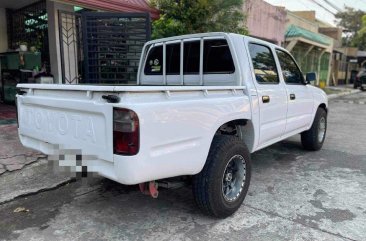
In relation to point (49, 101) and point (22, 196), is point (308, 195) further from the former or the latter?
point (22, 196)

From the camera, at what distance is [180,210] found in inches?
135

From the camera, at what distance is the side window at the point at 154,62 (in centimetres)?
447

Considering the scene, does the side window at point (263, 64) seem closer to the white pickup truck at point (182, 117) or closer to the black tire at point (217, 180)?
the white pickup truck at point (182, 117)

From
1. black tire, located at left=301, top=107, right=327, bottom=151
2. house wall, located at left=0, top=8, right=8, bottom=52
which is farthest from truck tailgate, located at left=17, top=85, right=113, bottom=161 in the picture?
house wall, located at left=0, top=8, right=8, bottom=52

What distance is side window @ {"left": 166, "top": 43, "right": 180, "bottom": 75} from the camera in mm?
4215

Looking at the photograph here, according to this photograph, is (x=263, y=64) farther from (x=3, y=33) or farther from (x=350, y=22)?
(x=350, y=22)

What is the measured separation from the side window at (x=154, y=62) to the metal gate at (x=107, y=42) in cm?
242

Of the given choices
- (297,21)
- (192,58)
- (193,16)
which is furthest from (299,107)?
(297,21)

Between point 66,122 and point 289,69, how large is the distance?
3323 millimetres

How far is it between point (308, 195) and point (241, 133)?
108 cm

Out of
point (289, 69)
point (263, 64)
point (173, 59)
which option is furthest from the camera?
point (289, 69)

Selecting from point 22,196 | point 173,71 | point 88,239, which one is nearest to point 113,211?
point 88,239

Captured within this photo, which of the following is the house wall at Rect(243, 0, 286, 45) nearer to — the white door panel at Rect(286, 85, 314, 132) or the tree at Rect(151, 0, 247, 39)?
the tree at Rect(151, 0, 247, 39)

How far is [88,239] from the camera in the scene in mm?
2834
